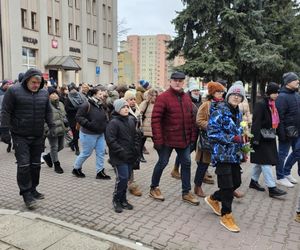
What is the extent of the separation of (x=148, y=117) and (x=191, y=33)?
16527mm

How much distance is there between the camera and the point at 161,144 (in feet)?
17.6

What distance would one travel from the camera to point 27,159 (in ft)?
16.6

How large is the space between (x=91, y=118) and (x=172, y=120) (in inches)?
75.6

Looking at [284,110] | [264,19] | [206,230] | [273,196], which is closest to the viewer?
[206,230]

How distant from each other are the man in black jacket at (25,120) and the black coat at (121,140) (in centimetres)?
101

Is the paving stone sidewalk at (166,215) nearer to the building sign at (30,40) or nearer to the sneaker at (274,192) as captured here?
the sneaker at (274,192)

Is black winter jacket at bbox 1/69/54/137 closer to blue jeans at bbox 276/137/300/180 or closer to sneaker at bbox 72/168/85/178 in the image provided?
sneaker at bbox 72/168/85/178

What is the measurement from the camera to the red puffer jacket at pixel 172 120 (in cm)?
529

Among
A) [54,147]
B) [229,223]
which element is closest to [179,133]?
[229,223]

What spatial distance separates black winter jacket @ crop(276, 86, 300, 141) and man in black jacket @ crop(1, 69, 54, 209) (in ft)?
12.9

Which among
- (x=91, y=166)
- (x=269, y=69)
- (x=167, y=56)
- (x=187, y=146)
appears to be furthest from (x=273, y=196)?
(x=167, y=56)

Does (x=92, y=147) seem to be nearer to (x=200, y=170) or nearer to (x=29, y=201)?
(x=29, y=201)

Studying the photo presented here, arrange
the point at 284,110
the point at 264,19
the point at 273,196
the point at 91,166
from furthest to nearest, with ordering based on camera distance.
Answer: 1. the point at 264,19
2. the point at 91,166
3. the point at 284,110
4. the point at 273,196

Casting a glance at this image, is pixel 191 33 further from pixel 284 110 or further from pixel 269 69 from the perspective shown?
pixel 284 110
